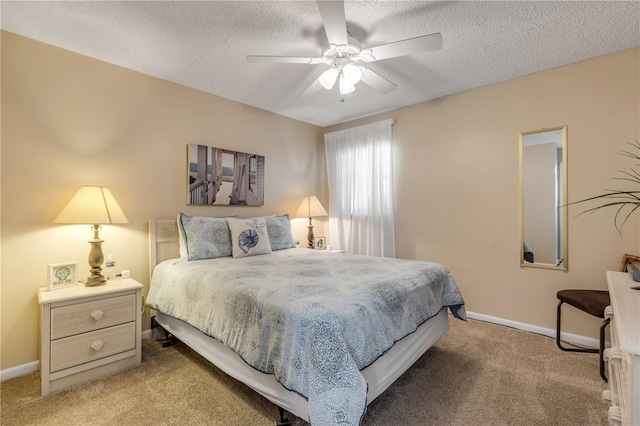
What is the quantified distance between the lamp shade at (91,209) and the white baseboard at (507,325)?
1.10 meters

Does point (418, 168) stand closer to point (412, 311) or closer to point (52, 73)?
point (412, 311)

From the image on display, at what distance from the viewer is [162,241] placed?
279 cm

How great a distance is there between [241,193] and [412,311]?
2.39m

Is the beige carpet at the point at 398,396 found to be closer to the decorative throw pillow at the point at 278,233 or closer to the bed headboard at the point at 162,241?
the bed headboard at the point at 162,241

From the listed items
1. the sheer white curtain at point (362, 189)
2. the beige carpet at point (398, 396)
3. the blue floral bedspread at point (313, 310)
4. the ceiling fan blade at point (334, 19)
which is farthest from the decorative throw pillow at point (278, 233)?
the ceiling fan blade at point (334, 19)

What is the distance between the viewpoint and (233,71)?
2742 millimetres

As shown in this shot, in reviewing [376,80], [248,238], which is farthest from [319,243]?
[376,80]

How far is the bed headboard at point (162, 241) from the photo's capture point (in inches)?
107

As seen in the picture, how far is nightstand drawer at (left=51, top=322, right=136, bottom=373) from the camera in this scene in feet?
6.34

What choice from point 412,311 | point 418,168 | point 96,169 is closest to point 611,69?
point 418,168

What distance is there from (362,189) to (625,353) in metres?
3.23

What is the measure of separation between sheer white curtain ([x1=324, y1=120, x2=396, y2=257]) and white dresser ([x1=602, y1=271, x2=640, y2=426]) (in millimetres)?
2380

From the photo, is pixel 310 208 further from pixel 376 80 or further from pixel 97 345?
pixel 97 345

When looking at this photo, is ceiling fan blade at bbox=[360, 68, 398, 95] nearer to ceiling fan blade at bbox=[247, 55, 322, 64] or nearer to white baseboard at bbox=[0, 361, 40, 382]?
ceiling fan blade at bbox=[247, 55, 322, 64]
